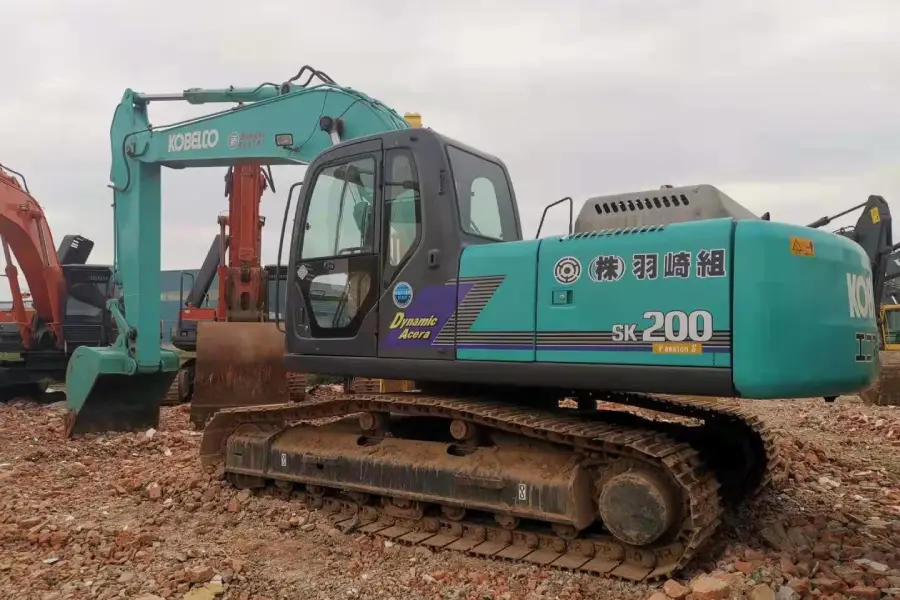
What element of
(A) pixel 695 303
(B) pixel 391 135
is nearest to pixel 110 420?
(B) pixel 391 135

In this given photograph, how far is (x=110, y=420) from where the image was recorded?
7.95 metres

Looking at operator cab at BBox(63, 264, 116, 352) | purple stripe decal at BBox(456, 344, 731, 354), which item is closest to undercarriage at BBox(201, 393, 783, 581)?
purple stripe decal at BBox(456, 344, 731, 354)

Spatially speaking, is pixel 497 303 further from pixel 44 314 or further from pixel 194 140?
pixel 44 314

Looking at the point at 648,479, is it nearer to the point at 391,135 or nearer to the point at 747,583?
the point at 747,583

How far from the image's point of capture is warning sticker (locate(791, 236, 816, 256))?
396cm

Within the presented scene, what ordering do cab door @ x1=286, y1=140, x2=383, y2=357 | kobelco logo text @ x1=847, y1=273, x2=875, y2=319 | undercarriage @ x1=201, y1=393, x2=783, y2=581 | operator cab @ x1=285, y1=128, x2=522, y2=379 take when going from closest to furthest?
undercarriage @ x1=201, y1=393, x2=783, y2=581 < kobelco logo text @ x1=847, y1=273, x2=875, y2=319 < operator cab @ x1=285, y1=128, x2=522, y2=379 < cab door @ x1=286, y1=140, x2=383, y2=357

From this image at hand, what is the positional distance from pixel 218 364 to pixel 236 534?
4.29 meters

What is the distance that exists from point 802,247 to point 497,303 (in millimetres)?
1697

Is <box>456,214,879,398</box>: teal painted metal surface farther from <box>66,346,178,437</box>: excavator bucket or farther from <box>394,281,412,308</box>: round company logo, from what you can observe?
<box>66,346,178,437</box>: excavator bucket

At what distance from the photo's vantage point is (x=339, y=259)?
17.7ft

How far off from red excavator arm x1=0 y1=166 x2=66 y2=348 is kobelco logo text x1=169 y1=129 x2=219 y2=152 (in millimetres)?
4766

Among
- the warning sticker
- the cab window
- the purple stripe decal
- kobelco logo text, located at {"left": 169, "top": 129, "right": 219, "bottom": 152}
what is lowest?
the purple stripe decal

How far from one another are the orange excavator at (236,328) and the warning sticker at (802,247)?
561 centimetres

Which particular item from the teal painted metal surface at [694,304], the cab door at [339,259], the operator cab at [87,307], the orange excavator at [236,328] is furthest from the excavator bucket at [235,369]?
the teal painted metal surface at [694,304]
